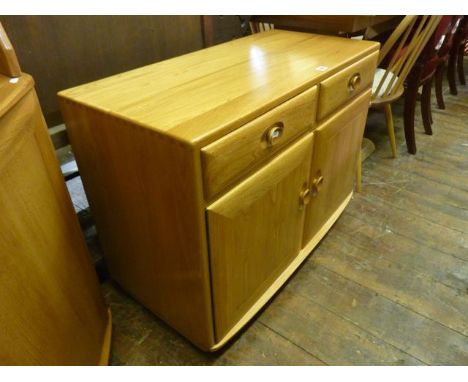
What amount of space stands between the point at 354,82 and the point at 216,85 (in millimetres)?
477

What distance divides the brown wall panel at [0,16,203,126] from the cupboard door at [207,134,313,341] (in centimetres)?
58

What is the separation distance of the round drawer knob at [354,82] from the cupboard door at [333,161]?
0.19ft

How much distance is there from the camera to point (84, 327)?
83 centimetres

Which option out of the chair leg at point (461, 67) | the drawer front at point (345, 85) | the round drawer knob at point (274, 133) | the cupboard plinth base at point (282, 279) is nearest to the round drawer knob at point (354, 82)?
the drawer front at point (345, 85)

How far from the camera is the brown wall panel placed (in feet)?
2.89

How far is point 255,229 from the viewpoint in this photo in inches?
34.7

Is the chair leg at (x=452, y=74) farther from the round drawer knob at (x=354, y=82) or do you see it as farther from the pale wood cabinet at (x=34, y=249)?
the pale wood cabinet at (x=34, y=249)

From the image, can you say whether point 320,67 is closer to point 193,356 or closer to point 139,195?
point 139,195

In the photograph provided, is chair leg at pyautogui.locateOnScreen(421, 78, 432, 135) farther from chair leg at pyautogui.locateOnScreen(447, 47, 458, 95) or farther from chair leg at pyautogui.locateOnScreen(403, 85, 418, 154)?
chair leg at pyautogui.locateOnScreen(447, 47, 458, 95)

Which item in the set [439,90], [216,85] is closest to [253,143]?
[216,85]

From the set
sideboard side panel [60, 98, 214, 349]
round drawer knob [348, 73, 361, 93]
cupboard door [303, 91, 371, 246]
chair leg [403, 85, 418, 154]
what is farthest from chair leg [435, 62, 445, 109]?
sideboard side panel [60, 98, 214, 349]

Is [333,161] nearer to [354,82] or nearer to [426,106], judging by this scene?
[354,82]
